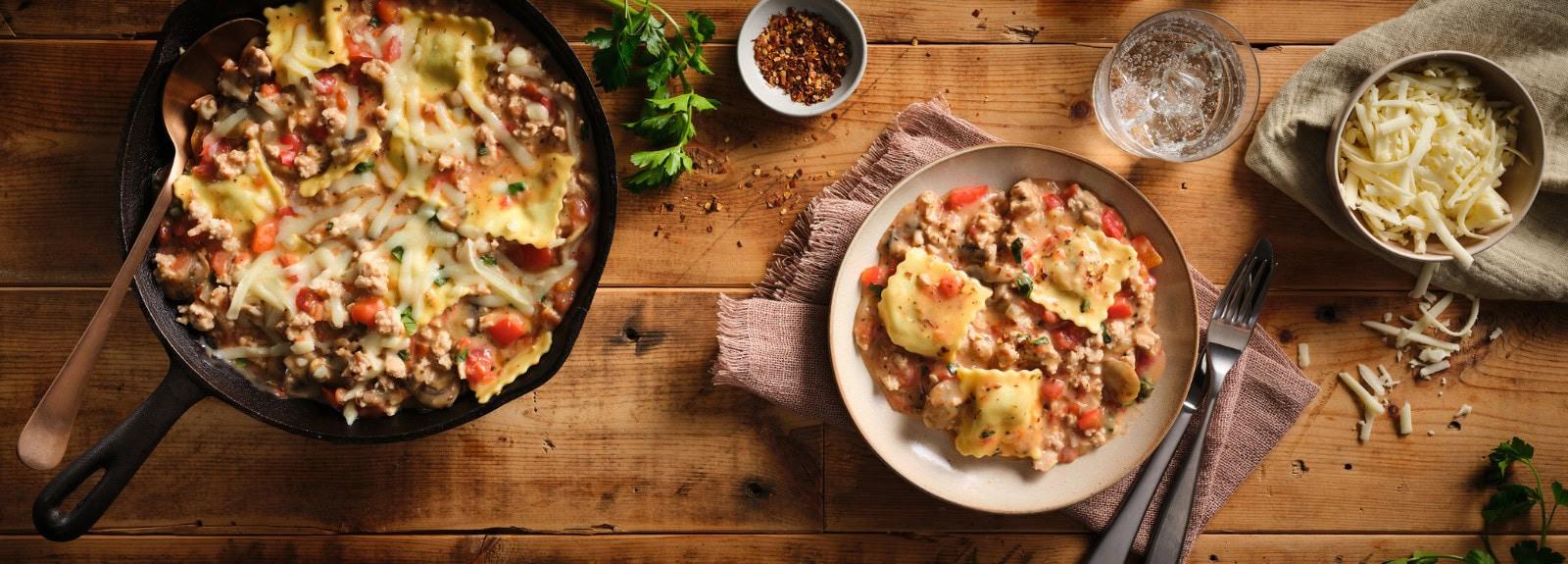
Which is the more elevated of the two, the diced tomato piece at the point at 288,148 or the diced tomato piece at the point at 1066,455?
the diced tomato piece at the point at 288,148

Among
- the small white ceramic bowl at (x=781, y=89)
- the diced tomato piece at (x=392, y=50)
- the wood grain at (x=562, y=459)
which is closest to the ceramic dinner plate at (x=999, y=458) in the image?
the wood grain at (x=562, y=459)

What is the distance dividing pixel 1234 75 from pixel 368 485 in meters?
4.21

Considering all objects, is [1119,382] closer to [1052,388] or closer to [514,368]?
[1052,388]

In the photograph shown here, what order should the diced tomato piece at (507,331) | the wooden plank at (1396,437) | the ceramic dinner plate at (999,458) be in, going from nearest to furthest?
the diced tomato piece at (507,331)
the ceramic dinner plate at (999,458)
the wooden plank at (1396,437)

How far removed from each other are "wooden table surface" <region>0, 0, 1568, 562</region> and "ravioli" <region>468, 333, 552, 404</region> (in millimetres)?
492

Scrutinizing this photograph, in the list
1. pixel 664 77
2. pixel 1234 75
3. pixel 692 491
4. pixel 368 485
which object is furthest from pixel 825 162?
pixel 368 485

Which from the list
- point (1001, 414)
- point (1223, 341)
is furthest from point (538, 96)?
point (1223, 341)

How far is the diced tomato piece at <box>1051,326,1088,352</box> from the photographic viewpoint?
3.79 meters

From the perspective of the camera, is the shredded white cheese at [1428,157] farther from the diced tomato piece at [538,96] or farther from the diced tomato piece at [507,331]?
the diced tomato piece at [507,331]

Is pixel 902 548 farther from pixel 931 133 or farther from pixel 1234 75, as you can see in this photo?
pixel 1234 75

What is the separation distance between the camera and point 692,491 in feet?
13.4

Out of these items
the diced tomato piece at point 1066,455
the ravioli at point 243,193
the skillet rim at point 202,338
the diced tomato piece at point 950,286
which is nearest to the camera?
the skillet rim at point 202,338

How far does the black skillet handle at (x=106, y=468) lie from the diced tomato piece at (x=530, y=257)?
122 centimetres

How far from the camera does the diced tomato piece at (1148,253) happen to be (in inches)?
151
